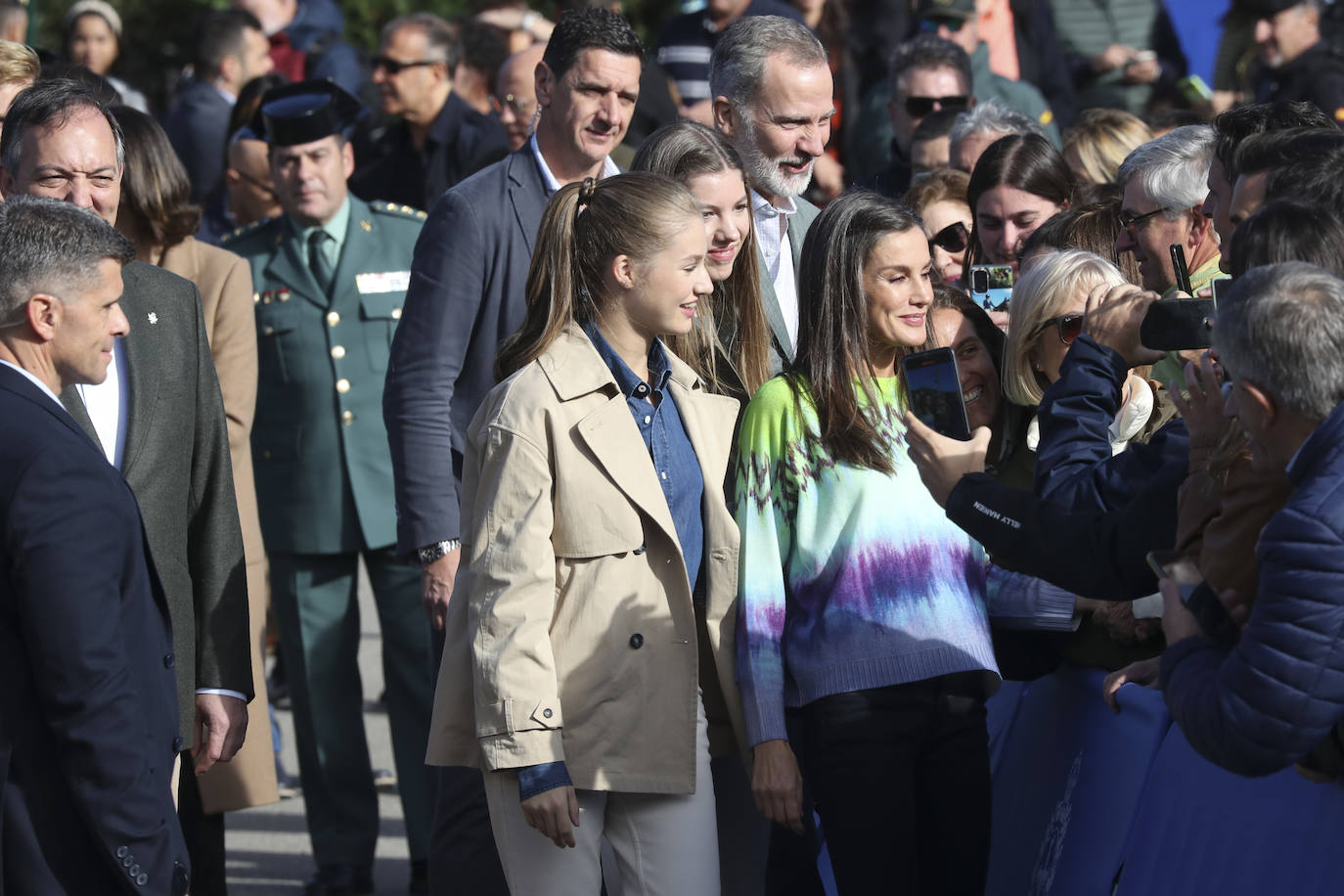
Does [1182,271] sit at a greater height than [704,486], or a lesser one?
greater

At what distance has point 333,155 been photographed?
19.6ft

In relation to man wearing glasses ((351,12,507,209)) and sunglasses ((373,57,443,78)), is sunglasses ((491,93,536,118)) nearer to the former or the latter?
man wearing glasses ((351,12,507,209))

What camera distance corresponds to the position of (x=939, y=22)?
25.3 ft

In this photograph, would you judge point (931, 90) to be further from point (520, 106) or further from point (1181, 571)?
point (1181, 571)

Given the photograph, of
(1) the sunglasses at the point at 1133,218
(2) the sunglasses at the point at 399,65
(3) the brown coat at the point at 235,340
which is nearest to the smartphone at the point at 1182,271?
(1) the sunglasses at the point at 1133,218

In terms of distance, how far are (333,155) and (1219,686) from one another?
4302 mm

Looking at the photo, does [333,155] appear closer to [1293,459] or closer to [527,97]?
[527,97]

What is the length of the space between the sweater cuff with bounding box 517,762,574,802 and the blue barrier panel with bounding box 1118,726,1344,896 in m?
1.18

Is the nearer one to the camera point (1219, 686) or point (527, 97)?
point (1219, 686)

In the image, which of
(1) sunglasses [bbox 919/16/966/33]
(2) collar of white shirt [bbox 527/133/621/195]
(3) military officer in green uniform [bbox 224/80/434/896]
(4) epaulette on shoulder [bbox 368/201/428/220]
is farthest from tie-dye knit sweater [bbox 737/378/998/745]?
(1) sunglasses [bbox 919/16/966/33]

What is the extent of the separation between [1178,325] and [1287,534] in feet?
2.21

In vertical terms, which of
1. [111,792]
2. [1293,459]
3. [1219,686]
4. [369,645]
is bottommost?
[369,645]

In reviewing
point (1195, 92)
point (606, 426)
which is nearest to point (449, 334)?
point (606, 426)

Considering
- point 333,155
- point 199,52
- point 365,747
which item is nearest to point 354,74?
point 199,52
